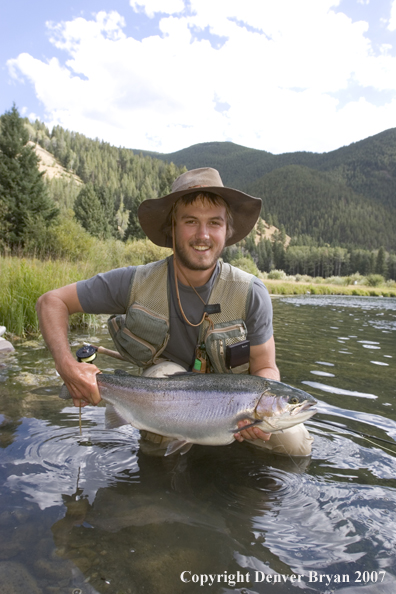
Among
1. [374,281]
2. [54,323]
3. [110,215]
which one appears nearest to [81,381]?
[54,323]

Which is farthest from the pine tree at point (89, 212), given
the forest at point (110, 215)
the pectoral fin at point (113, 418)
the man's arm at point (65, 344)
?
the pectoral fin at point (113, 418)

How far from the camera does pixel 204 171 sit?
13.0 ft

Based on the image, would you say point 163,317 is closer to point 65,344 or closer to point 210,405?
point 65,344

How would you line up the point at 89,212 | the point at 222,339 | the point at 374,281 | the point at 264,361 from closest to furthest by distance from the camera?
the point at 222,339 → the point at 264,361 → the point at 89,212 → the point at 374,281

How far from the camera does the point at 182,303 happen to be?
403 cm

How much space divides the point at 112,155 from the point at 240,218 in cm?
17102

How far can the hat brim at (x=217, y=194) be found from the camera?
386 centimetres

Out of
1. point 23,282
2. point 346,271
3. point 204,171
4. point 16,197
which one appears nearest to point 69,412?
point 204,171

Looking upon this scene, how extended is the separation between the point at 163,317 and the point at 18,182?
40215 millimetres

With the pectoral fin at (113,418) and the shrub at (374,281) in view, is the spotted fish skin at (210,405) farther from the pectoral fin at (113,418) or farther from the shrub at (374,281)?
the shrub at (374,281)

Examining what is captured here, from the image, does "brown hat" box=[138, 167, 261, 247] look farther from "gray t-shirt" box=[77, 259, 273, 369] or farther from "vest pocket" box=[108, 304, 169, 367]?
"vest pocket" box=[108, 304, 169, 367]

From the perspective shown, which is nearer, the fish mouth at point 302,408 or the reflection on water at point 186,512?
the reflection on water at point 186,512

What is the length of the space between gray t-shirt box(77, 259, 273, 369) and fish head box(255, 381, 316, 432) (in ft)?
3.17

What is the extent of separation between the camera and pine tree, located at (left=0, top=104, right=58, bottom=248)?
37500 mm
